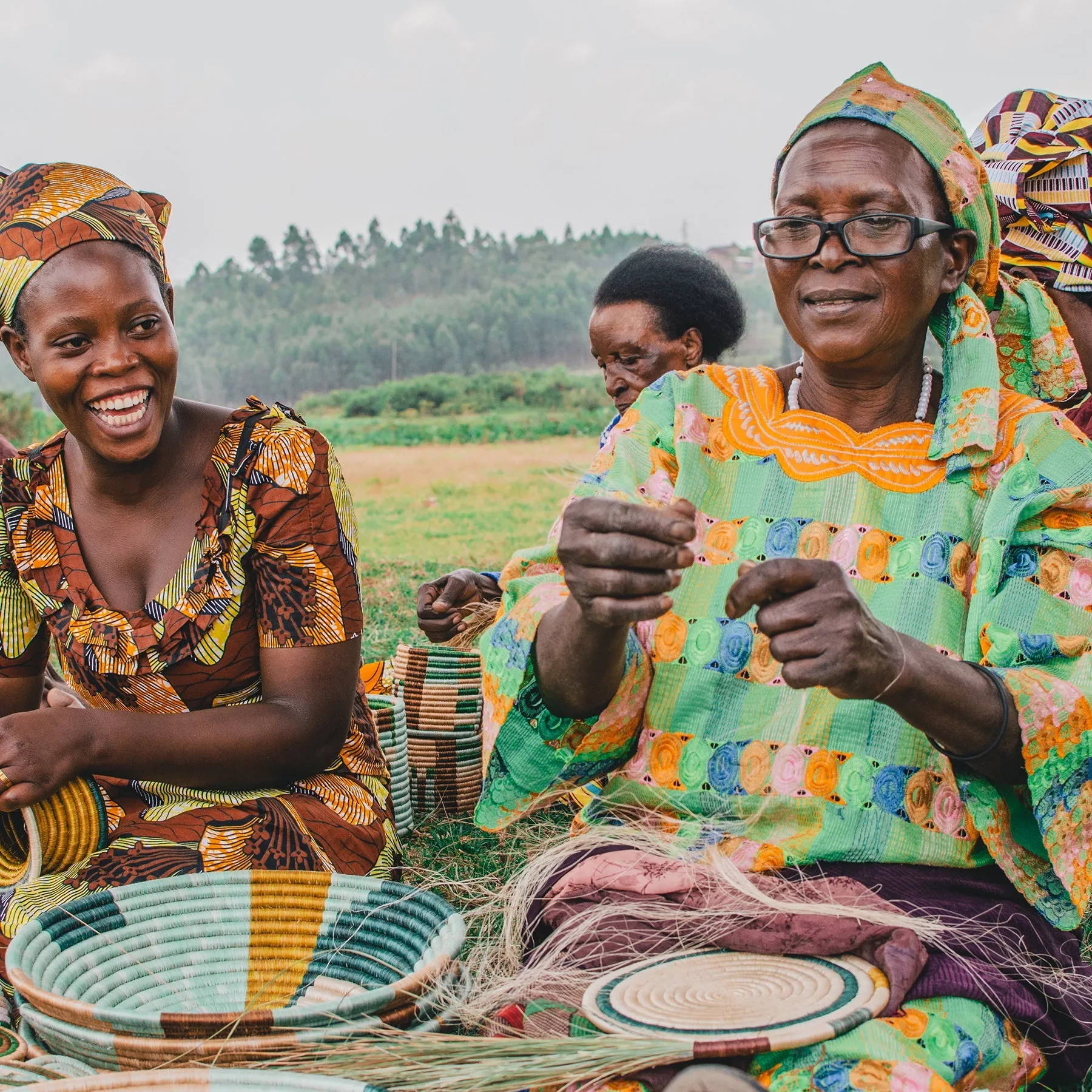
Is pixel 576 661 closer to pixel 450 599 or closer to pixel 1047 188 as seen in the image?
pixel 450 599

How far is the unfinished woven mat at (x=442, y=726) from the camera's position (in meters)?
4.11

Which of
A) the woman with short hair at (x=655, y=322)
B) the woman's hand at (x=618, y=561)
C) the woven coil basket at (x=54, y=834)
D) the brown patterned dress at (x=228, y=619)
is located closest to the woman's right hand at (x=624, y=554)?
the woman's hand at (x=618, y=561)

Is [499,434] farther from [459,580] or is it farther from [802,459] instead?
[802,459]

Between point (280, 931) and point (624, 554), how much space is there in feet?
3.41

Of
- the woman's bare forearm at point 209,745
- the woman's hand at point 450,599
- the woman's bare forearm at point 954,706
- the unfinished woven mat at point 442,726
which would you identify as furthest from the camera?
the unfinished woven mat at point 442,726

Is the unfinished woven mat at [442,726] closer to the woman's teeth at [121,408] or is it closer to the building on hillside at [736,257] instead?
the woman's teeth at [121,408]

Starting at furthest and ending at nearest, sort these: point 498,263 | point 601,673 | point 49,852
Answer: point 498,263 → point 49,852 → point 601,673

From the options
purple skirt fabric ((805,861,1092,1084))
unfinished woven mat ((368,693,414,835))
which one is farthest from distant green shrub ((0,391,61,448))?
purple skirt fabric ((805,861,1092,1084))

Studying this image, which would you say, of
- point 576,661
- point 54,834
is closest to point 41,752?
point 54,834

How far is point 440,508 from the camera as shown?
1353 centimetres

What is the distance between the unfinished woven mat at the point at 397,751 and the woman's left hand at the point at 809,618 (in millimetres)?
2045

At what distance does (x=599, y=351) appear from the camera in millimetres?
4375

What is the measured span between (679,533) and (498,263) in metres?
16.5

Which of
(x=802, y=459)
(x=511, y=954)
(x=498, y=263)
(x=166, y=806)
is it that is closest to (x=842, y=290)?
(x=802, y=459)
